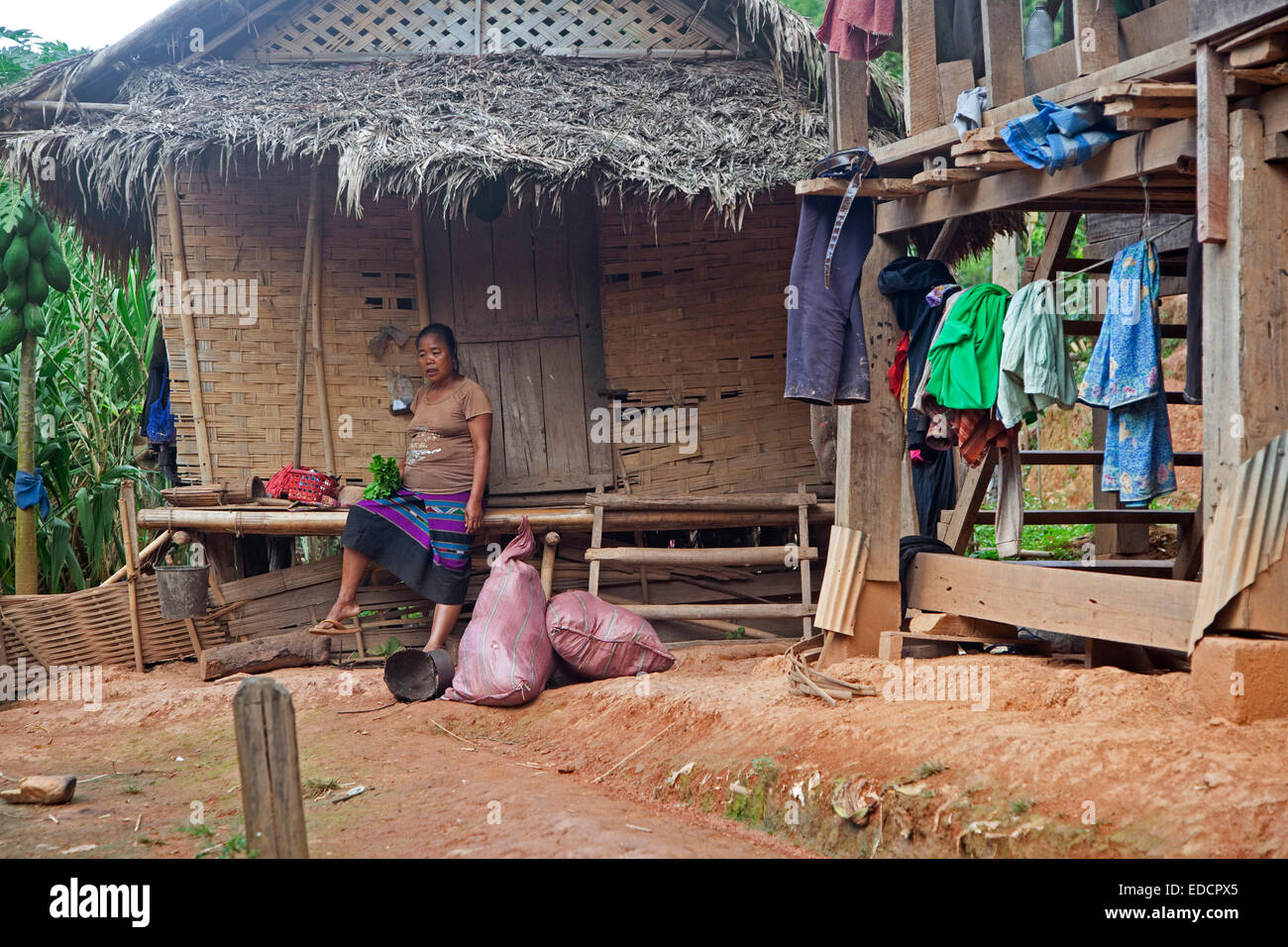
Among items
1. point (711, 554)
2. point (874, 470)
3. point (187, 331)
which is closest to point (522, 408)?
point (711, 554)

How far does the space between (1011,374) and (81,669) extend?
6095 millimetres

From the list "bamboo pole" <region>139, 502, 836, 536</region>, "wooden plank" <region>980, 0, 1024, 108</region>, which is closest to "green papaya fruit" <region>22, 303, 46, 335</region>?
"bamboo pole" <region>139, 502, 836, 536</region>

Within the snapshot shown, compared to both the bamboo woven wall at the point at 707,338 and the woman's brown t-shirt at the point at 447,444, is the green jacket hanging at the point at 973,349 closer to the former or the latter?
the bamboo woven wall at the point at 707,338

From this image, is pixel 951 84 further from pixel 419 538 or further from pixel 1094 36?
pixel 419 538

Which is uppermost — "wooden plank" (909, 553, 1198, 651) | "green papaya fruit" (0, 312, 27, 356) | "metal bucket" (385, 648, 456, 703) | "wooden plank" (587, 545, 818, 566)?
"green papaya fruit" (0, 312, 27, 356)

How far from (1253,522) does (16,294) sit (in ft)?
24.1

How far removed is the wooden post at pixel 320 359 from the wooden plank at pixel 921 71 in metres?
4.28

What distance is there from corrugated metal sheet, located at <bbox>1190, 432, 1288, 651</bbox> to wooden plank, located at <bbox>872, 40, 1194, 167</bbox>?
144 centimetres

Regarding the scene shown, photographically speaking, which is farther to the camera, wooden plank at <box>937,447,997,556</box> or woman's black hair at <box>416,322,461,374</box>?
woman's black hair at <box>416,322,461,374</box>

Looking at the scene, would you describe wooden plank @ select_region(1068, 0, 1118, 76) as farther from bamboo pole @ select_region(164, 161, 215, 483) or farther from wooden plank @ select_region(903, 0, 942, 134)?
bamboo pole @ select_region(164, 161, 215, 483)

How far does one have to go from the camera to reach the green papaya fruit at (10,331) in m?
7.67

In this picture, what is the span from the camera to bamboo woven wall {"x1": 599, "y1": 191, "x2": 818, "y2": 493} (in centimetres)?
805

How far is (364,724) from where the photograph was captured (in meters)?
6.43

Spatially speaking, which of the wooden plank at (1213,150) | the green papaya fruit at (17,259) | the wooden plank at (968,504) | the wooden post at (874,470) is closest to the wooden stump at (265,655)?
the green papaya fruit at (17,259)
